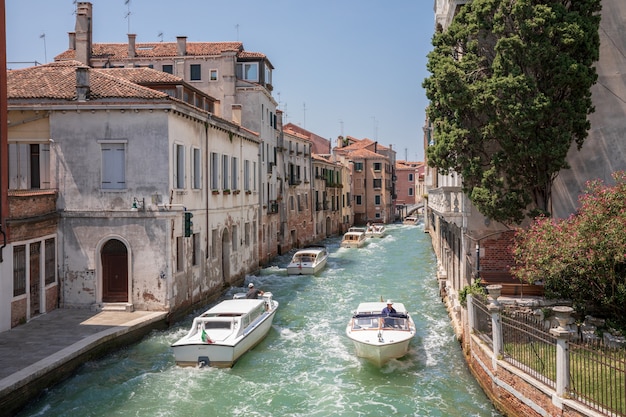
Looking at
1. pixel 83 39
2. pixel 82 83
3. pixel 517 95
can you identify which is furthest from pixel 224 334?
pixel 83 39

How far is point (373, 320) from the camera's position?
14797 millimetres

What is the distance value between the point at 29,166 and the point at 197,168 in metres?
5.04

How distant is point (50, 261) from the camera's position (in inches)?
656

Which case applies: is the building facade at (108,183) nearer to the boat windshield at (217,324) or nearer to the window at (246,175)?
the boat windshield at (217,324)

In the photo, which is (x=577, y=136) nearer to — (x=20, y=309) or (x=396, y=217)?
(x=20, y=309)

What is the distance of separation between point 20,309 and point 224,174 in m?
9.79

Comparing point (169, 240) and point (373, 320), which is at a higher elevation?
point (169, 240)

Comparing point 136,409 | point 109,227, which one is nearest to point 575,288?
point 136,409

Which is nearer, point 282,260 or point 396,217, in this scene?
point 282,260

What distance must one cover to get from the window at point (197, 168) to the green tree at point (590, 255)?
434 inches

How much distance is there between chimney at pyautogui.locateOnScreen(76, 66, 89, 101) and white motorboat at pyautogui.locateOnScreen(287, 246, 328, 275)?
13.7 meters

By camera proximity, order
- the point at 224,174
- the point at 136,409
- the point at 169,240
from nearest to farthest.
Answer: the point at 136,409 < the point at 169,240 < the point at 224,174

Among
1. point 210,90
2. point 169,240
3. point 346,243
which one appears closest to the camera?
point 169,240

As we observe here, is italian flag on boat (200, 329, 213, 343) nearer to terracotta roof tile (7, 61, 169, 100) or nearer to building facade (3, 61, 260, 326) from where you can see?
building facade (3, 61, 260, 326)
